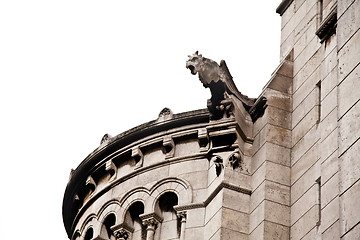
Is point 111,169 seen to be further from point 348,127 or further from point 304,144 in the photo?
point 348,127

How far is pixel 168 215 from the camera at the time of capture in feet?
100

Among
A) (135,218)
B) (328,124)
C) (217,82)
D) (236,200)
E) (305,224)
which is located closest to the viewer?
(328,124)

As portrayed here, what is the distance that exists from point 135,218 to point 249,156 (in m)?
6.02

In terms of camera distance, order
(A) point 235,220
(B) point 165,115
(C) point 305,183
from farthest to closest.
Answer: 1. (B) point 165,115
2. (A) point 235,220
3. (C) point 305,183

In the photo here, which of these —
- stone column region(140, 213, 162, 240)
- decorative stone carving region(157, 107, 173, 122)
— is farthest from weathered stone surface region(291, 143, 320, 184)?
decorative stone carving region(157, 107, 173, 122)

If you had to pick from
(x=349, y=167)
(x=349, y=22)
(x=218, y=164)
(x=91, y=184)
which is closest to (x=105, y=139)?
(x=91, y=184)

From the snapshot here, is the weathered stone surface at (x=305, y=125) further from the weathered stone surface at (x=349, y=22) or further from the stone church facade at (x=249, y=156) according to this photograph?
the weathered stone surface at (x=349, y=22)

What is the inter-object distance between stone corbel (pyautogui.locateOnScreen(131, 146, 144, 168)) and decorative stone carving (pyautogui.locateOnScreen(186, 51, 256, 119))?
4.96 m

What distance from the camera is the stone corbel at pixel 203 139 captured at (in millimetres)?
30409

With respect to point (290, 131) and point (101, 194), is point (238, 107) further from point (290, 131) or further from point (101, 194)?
point (101, 194)

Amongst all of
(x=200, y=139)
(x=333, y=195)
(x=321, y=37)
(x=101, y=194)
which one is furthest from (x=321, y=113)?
(x=101, y=194)

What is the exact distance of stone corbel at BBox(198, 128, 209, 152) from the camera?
30.4 m

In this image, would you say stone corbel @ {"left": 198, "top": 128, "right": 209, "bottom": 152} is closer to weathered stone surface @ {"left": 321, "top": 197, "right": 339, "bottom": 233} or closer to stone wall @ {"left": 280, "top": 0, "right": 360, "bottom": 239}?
stone wall @ {"left": 280, "top": 0, "right": 360, "bottom": 239}

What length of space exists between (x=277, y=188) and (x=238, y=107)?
355 cm
